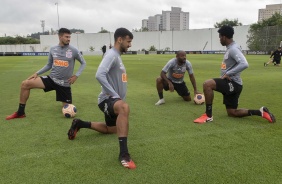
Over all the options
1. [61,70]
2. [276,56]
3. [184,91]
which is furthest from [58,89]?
[276,56]

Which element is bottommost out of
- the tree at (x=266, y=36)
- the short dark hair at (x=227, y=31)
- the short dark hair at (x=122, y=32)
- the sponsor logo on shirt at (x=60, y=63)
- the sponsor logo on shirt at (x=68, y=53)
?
the sponsor logo on shirt at (x=60, y=63)

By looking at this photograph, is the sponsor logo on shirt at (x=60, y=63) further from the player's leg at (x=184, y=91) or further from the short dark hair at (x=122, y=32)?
the player's leg at (x=184, y=91)

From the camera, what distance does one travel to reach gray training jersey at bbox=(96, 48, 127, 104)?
4.05 metres

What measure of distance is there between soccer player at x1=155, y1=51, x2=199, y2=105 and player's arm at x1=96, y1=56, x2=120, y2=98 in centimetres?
401

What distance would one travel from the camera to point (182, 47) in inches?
2943

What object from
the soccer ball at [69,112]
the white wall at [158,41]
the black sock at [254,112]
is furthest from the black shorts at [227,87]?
the white wall at [158,41]

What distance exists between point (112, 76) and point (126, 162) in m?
1.33

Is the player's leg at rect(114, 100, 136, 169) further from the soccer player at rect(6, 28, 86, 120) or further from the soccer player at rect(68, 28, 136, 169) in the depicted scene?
the soccer player at rect(6, 28, 86, 120)

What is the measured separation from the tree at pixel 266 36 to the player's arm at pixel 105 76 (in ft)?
154

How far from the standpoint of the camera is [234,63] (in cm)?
604

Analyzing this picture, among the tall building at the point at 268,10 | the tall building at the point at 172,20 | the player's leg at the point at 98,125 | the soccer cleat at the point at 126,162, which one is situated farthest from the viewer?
the tall building at the point at 172,20

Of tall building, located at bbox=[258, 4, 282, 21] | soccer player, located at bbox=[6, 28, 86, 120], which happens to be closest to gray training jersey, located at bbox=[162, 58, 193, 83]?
soccer player, located at bbox=[6, 28, 86, 120]

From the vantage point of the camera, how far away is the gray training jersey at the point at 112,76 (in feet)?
13.3

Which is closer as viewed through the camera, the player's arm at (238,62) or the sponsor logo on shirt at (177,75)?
the player's arm at (238,62)
